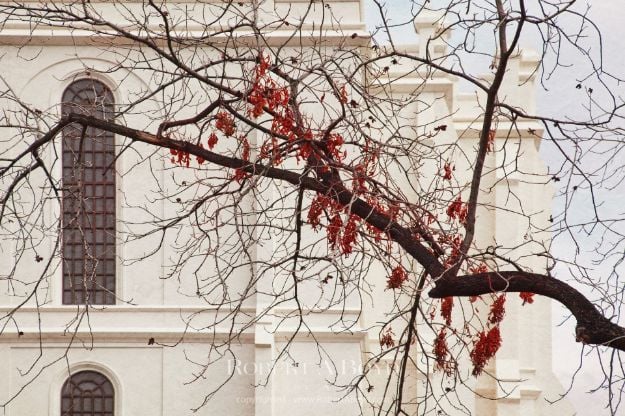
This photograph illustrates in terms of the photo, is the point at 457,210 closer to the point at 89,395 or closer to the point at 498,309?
the point at 498,309

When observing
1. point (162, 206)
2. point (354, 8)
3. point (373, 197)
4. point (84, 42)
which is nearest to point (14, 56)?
point (84, 42)

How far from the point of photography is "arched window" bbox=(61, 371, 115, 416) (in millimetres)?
32312

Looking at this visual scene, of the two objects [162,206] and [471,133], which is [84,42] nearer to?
[162,206]

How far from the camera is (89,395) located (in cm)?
3247

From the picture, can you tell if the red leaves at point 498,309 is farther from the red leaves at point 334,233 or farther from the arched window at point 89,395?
the arched window at point 89,395

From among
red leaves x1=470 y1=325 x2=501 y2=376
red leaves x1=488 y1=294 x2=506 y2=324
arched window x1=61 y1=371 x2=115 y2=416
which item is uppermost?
arched window x1=61 y1=371 x2=115 y2=416

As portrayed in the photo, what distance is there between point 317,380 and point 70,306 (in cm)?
447

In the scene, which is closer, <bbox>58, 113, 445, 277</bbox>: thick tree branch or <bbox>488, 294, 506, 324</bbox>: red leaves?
<bbox>488, 294, 506, 324</bbox>: red leaves

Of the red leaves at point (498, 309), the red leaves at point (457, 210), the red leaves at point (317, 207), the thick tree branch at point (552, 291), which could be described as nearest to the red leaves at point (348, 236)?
the red leaves at point (317, 207)

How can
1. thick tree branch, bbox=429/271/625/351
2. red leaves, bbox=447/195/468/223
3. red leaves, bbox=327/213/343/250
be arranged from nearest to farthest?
thick tree branch, bbox=429/271/625/351, red leaves, bbox=327/213/343/250, red leaves, bbox=447/195/468/223

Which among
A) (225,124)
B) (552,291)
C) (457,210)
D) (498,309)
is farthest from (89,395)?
(552,291)

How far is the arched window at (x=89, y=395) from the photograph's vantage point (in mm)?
32312

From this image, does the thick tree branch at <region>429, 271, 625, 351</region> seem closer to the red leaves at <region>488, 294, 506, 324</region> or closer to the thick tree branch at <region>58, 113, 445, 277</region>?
the red leaves at <region>488, 294, 506, 324</region>

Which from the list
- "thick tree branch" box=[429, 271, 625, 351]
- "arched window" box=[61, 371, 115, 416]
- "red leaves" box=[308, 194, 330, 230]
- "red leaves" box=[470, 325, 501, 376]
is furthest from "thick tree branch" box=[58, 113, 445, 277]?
"arched window" box=[61, 371, 115, 416]
